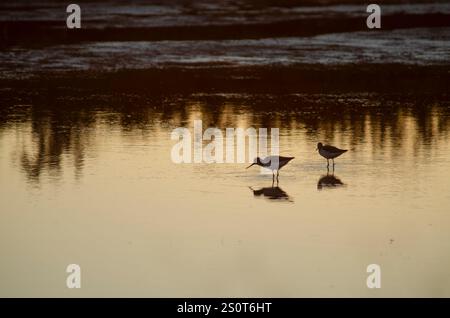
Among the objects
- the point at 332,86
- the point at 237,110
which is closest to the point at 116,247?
the point at 237,110

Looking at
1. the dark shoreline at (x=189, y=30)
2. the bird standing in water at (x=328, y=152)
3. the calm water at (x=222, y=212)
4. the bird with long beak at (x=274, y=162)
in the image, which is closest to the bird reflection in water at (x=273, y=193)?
the calm water at (x=222, y=212)

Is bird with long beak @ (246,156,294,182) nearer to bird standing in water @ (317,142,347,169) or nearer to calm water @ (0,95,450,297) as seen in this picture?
calm water @ (0,95,450,297)

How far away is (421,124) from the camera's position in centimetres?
1831

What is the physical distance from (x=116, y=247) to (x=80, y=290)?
53.0 inches

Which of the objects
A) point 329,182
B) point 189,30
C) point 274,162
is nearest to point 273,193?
point 274,162

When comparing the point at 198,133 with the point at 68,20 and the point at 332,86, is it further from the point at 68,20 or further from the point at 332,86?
the point at 68,20

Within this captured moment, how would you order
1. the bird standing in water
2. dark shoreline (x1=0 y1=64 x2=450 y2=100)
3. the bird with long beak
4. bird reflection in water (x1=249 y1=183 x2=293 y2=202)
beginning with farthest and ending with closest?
dark shoreline (x1=0 y1=64 x2=450 y2=100)
the bird standing in water
the bird with long beak
bird reflection in water (x1=249 y1=183 x2=293 y2=202)

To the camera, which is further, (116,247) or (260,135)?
(260,135)

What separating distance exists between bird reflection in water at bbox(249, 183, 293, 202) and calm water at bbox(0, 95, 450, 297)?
24mm

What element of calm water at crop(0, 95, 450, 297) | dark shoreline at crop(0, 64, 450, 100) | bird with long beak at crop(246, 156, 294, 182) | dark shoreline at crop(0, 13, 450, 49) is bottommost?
calm water at crop(0, 95, 450, 297)

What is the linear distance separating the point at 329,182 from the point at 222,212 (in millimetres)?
1934

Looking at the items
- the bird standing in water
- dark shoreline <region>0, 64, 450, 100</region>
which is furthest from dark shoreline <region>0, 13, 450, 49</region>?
the bird standing in water

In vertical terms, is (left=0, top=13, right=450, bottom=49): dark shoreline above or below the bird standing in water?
above

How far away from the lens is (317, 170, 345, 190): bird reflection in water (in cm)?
1403
